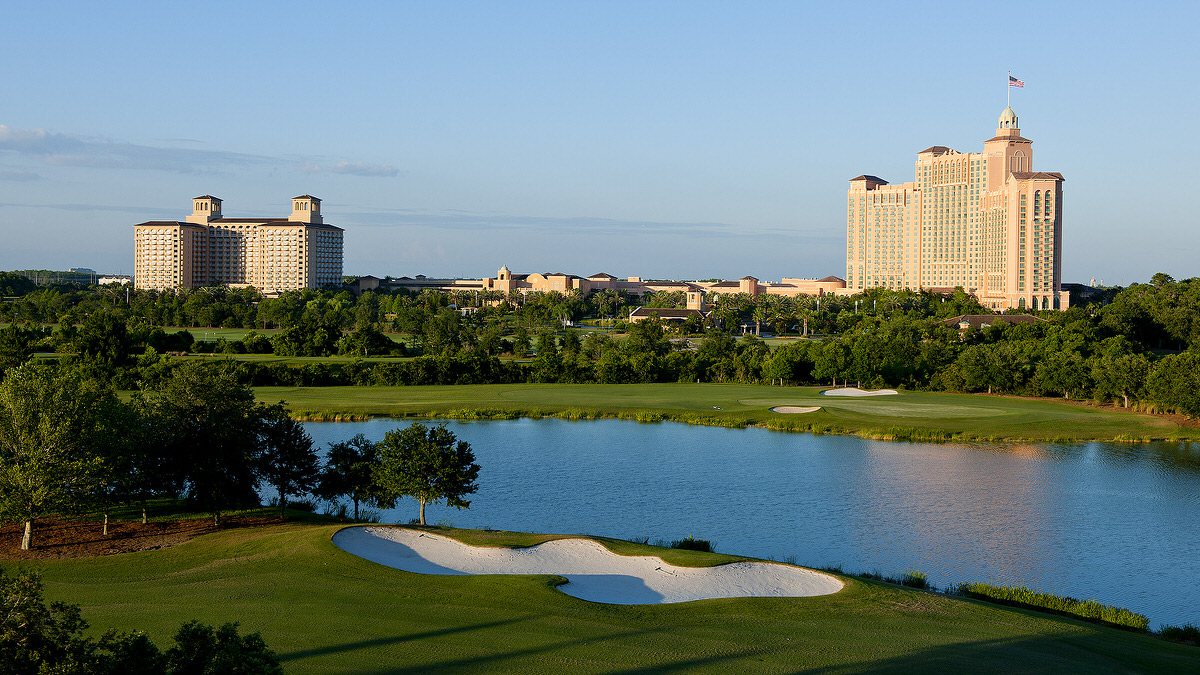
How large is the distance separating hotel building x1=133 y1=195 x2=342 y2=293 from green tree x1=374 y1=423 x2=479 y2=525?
16628 centimetres

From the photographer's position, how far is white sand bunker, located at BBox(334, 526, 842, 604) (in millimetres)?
21000

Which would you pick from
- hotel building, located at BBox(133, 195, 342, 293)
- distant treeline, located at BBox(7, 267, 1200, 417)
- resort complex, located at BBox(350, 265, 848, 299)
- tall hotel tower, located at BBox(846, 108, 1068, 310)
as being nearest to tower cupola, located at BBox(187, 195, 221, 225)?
hotel building, located at BBox(133, 195, 342, 293)

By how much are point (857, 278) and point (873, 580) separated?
150 m

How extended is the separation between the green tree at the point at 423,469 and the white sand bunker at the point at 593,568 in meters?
1.98

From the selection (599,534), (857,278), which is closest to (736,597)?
(599,534)

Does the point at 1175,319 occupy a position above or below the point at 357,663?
above

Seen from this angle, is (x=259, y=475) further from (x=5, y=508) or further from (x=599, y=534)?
(x=599, y=534)

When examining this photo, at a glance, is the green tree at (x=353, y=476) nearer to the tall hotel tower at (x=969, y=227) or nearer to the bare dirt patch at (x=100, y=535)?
the bare dirt patch at (x=100, y=535)

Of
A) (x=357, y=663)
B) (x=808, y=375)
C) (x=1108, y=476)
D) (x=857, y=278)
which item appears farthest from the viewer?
(x=857, y=278)

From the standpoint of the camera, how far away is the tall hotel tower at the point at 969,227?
13588 centimetres

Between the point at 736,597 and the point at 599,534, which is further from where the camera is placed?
the point at 599,534

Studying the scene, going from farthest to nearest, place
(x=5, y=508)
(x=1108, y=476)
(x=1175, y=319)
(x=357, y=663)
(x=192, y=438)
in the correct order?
(x=1175, y=319) → (x=1108, y=476) → (x=192, y=438) → (x=5, y=508) → (x=357, y=663)

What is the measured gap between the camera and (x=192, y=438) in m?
27.5

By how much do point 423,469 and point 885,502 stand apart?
16115 millimetres
